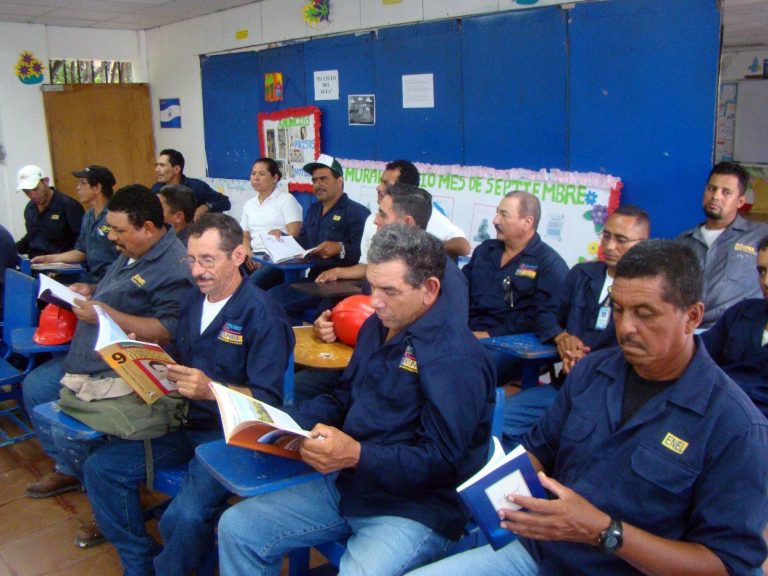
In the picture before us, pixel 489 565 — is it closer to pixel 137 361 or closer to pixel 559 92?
pixel 137 361

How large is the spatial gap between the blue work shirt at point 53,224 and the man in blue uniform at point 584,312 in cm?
409

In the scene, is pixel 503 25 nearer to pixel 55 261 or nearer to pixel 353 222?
pixel 353 222

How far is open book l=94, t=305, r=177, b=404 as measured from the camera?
2.13 metres

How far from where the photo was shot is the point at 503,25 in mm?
4727

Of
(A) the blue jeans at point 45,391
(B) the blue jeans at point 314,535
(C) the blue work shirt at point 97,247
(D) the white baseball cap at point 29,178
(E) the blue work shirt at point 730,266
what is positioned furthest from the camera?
(D) the white baseball cap at point 29,178

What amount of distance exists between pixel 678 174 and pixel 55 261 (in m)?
4.09

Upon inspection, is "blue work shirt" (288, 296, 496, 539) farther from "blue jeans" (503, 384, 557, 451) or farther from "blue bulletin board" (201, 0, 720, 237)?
"blue bulletin board" (201, 0, 720, 237)

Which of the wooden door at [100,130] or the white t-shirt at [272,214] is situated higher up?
the wooden door at [100,130]

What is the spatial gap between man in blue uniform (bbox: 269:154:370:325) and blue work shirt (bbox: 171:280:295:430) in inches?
82.1

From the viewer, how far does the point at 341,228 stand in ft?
16.2

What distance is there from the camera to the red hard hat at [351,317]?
285 centimetres

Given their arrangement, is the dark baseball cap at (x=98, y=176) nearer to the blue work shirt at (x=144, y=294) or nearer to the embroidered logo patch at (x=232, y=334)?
the blue work shirt at (x=144, y=294)

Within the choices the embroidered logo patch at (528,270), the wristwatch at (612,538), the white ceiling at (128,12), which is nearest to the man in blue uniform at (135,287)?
the embroidered logo patch at (528,270)

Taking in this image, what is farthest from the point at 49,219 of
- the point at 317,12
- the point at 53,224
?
the point at 317,12
